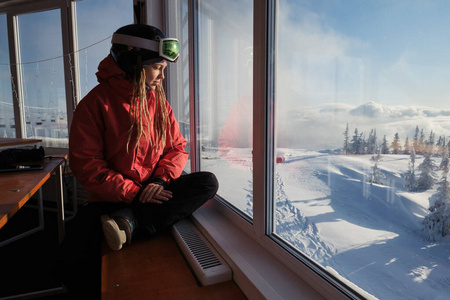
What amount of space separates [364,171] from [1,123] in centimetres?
427

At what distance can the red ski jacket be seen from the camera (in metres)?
1.28

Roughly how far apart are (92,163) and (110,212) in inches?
9.4

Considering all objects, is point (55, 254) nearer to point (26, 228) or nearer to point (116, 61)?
point (26, 228)

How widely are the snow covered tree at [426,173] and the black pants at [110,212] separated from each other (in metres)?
0.95

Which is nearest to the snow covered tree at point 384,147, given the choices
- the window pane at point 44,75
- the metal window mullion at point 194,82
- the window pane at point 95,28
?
the metal window mullion at point 194,82

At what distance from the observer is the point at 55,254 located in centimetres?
189

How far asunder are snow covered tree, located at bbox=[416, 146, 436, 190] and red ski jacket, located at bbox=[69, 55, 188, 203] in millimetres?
1068

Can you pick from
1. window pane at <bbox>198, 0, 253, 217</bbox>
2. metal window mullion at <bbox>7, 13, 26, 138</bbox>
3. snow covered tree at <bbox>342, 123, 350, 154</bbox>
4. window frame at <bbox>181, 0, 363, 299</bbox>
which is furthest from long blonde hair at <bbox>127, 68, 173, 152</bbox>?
metal window mullion at <bbox>7, 13, 26, 138</bbox>

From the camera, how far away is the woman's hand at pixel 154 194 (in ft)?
4.23

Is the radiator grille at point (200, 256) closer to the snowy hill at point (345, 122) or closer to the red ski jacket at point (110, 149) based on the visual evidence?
the red ski jacket at point (110, 149)

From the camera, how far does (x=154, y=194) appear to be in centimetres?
131

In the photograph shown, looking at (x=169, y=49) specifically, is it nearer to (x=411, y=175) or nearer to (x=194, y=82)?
(x=194, y=82)

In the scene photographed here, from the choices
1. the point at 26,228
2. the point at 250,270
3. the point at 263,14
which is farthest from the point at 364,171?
the point at 26,228

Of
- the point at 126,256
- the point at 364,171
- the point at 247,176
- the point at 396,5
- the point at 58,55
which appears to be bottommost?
the point at 126,256
